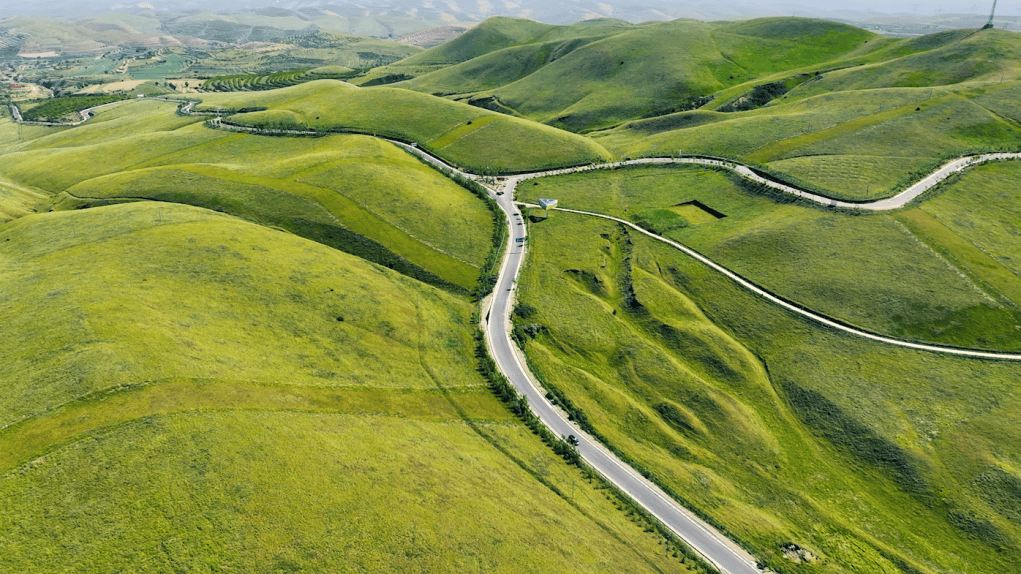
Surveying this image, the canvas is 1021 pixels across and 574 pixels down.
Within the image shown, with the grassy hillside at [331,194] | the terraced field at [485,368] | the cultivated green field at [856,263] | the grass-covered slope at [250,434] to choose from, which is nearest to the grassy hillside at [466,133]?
the grassy hillside at [331,194]

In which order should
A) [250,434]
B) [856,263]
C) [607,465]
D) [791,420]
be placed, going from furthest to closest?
[856,263]
[791,420]
[607,465]
[250,434]

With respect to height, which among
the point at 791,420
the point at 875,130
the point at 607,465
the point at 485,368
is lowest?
the point at 607,465

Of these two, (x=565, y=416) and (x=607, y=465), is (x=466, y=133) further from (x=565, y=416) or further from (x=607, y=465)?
(x=607, y=465)

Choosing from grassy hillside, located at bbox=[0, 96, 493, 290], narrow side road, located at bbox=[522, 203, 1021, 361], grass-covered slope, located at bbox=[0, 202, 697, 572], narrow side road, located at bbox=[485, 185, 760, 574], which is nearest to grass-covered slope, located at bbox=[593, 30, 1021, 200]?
narrow side road, located at bbox=[522, 203, 1021, 361]

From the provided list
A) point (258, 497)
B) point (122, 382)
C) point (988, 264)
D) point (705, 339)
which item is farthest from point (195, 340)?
point (988, 264)

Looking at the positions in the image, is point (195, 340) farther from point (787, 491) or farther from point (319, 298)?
point (787, 491)

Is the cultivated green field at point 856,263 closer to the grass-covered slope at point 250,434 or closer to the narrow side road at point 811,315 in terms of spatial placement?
the narrow side road at point 811,315

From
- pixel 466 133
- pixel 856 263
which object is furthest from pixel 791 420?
pixel 466 133
